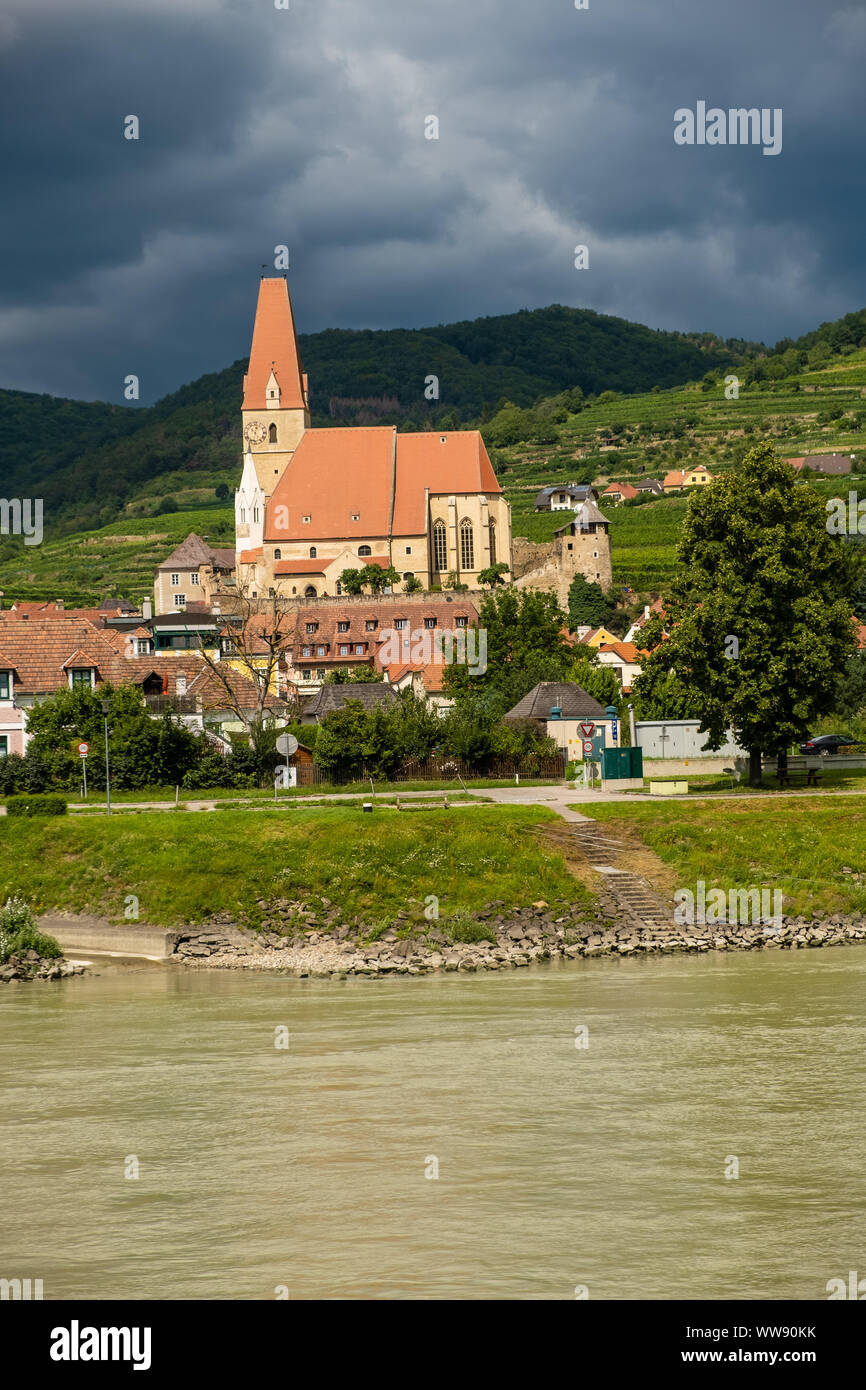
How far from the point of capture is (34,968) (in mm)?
28391

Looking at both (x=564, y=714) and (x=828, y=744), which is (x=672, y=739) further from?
(x=828, y=744)

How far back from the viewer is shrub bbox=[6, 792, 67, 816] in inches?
1473

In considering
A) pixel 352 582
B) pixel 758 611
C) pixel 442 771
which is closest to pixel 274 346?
pixel 352 582

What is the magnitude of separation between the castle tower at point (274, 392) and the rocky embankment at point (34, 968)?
89672 mm

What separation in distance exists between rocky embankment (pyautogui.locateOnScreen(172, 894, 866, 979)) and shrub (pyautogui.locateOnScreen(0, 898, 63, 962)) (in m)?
2.53

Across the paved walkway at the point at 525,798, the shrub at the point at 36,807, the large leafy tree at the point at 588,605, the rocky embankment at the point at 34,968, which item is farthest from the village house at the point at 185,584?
the rocky embankment at the point at 34,968

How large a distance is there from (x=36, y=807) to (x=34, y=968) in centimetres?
965

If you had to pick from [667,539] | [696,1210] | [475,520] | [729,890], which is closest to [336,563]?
[475,520]

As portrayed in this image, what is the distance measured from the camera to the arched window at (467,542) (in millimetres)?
107375

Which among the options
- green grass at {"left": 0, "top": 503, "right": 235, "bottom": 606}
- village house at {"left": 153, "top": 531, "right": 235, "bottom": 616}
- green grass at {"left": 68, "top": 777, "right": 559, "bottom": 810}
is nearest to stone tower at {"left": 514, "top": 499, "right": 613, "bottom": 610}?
village house at {"left": 153, "top": 531, "right": 235, "bottom": 616}

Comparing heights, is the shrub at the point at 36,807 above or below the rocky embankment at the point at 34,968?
above

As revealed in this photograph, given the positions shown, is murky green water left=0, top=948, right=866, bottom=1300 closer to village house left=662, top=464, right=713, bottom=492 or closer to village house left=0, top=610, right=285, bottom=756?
village house left=0, top=610, right=285, bottom=756

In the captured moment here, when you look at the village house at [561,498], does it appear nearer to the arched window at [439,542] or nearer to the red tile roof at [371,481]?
the red tile roof at [371,481]
